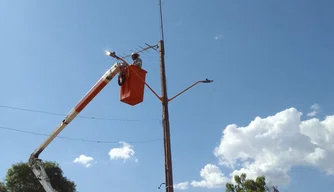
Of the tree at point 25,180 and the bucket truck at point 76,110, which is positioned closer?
the bucket truck at point 76,110

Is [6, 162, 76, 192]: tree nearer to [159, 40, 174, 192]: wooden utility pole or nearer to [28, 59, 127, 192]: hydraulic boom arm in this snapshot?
[28, 59, 127, 192]: hydraulic boom arm

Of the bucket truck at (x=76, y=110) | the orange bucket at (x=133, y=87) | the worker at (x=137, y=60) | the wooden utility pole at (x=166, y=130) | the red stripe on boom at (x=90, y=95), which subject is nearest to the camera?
the wooden utility pole at (x=166, y=130)

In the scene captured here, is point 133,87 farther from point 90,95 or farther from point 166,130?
point 90,95

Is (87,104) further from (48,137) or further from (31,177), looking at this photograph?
(31,177)

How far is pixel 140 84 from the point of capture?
33.3 ft

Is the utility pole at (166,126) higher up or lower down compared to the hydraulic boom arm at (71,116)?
lower down

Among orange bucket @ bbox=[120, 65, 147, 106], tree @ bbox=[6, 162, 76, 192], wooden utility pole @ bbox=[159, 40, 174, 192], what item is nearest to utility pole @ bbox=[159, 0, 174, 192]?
wooden utility pole @ bbox=[159, 40, 174, 192]

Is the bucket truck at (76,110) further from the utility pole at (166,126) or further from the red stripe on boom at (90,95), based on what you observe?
the utility pole at (166,126)

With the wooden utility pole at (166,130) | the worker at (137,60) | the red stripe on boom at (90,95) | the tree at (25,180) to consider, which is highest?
the tree at (25,180)

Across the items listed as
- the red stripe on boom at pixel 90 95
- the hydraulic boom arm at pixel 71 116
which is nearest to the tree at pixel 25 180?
the hydraulic boom arm at pixel 71 116

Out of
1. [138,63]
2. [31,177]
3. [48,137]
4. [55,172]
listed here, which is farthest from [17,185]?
[138,63]

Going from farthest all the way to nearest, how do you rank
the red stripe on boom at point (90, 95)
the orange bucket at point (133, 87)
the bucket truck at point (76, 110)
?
the red stripe on boom at point (90, 95) < the bucket truck at point (76, 110) < the orange bucket at point (133, 87)

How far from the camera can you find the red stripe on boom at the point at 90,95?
42.9ft

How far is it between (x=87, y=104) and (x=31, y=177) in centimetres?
2708
